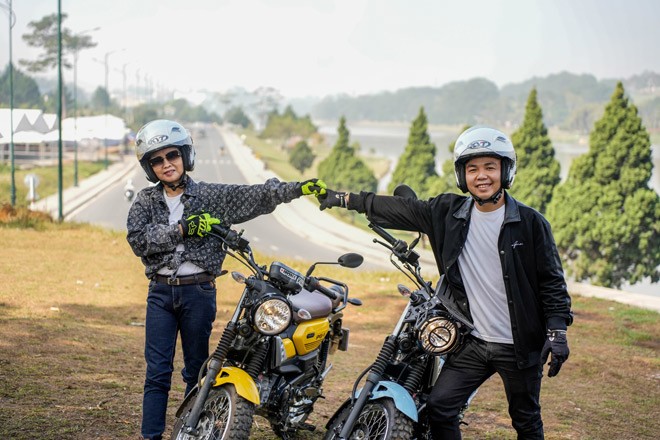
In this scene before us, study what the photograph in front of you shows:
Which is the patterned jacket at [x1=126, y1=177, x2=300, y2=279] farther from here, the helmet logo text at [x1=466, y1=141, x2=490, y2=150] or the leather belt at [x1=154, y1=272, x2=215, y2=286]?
the helmet logo text at [x1=466, y1=141, x2=490, y2=150]

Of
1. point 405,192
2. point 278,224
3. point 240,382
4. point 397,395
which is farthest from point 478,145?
point 278,224

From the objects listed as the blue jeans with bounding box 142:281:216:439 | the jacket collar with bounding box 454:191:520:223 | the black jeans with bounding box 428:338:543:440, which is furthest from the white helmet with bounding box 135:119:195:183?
the black jeans with bounding box 428:338:543:440

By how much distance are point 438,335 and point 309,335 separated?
93cm

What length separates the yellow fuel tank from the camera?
16.5ft

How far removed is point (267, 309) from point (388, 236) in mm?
760

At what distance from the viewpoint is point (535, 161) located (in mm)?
41375

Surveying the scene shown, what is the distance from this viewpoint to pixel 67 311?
11.8 m

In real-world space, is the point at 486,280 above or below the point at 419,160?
above

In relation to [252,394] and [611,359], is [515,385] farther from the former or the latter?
[611,359]

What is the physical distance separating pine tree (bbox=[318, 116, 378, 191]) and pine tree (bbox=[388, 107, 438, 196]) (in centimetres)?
1072

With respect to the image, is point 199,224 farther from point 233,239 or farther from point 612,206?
point 612,206

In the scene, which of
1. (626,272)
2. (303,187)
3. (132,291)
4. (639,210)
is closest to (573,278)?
(626,272)

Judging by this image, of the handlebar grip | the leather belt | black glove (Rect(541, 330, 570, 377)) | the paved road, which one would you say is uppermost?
the handlebar grip

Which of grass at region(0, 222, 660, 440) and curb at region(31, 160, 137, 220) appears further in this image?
curb at region(31, 160, 137, 220)
